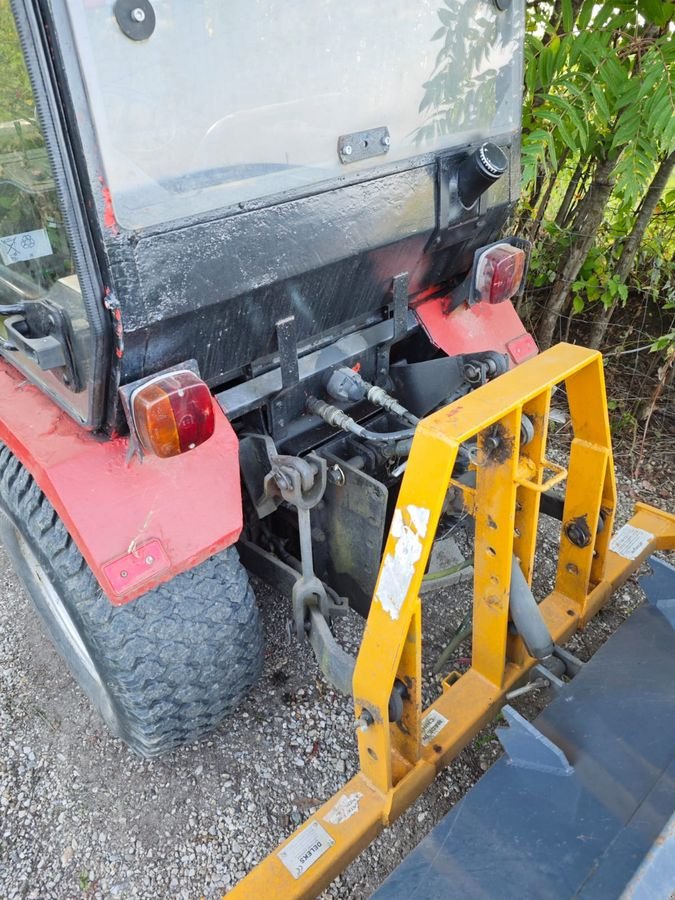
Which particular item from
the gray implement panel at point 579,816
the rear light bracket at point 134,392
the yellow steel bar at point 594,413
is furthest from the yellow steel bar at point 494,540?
the rear light bracket at point 134,392

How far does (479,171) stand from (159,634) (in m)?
1.51

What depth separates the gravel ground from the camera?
71.2 inches

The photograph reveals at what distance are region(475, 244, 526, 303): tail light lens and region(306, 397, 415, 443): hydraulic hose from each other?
595 mm

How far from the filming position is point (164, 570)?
58.0 inches

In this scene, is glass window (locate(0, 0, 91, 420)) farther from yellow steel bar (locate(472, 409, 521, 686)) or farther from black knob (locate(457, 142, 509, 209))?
black knob (locate(457, 142, 509, 209))

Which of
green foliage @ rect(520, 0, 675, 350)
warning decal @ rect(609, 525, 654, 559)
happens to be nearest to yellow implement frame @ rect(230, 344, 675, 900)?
warning decal @ rect(609, 525, 654, 559)

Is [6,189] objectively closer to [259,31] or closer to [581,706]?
[259,31]

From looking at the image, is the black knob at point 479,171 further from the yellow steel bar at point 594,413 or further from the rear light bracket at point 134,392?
the rear light bracket at point 134,392

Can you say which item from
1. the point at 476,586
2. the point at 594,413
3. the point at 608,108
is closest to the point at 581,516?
the point at 594,413

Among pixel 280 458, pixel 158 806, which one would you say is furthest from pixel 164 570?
pixel 158 806

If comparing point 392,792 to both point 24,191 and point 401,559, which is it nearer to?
point 401,559

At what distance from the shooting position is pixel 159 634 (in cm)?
160

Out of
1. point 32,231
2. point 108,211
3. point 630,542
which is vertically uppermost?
point 108,211

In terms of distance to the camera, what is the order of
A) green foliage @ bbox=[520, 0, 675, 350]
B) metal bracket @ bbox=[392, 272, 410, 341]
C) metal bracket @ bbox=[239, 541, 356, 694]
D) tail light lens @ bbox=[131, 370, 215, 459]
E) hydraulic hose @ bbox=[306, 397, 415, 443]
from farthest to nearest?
green foliage @ bbox=[520, 0, 675, 350] → metal bracket @ bbox=[392, 272, 410, 341] → hydraulic hose @ bbox=[306, 397, 415, 443] → metal bracket @ bbox=[239, 541, 356, 694] → tail light lens @ bbox=[131, 370, 215, 459]
